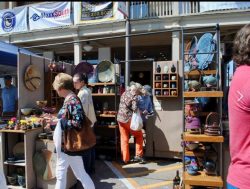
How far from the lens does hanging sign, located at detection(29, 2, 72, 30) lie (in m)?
10.8

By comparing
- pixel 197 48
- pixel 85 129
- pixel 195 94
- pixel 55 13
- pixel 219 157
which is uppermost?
pixel 55 13

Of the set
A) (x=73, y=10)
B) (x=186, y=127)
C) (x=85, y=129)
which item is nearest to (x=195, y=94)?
(x=186, y=127)

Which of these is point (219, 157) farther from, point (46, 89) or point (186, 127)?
point (46, 89)

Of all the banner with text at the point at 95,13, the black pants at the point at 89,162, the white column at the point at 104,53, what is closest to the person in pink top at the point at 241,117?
the black pants at the point at 89,162

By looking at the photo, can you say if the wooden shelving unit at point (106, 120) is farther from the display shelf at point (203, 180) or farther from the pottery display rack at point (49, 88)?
the display shelf at point (203, 180)

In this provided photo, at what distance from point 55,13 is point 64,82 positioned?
8407 millimetres

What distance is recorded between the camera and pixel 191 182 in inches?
121

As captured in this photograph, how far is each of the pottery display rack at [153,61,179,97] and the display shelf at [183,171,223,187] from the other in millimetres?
2512

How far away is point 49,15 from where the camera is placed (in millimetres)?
11070

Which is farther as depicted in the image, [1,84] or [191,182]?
[1,84]

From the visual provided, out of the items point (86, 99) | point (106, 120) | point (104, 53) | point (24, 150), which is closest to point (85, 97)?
point (86, 99)

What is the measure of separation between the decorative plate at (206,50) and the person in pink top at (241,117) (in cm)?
190

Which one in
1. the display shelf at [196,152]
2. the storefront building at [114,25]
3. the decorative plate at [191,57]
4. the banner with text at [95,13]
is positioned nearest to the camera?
the display shelf at [196,152]

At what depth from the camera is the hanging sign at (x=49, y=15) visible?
1076cm
